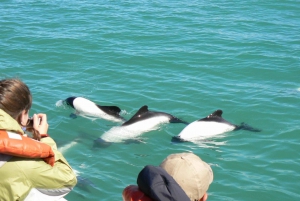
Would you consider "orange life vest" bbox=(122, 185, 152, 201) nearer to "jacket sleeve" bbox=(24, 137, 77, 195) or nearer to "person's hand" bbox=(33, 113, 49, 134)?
"jacket sleeve" bbox=(24, 137, 77, 195)

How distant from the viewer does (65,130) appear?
9773 mm

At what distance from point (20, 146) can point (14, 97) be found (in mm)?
520

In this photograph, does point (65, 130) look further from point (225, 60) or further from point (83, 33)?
point (83, 33)

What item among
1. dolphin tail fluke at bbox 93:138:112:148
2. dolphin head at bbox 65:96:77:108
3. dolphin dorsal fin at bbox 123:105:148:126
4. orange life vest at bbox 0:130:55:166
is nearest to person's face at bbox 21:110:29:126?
orange life vest at bbox 0:130:55:166

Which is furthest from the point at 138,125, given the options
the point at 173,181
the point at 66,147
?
the point at 173,181

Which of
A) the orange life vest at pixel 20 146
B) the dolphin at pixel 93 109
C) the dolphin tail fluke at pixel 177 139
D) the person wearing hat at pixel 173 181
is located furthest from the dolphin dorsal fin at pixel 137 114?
the person wearing hat at pixel 173 181

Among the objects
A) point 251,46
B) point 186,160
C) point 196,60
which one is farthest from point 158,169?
point 251,46

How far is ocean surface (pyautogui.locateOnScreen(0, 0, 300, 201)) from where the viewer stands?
8.48m

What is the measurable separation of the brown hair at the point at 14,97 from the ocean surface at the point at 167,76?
3.64 meters

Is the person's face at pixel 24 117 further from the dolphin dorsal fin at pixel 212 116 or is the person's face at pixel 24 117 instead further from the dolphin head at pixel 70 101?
the dolphin head at pixel 70 101

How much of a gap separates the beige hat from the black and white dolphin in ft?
19.2

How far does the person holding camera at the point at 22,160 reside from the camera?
358cm

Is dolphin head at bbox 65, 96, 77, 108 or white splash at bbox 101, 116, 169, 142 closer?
white splash at bbox 101, 116, 169, 142

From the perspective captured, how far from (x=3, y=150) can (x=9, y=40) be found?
492 inches
